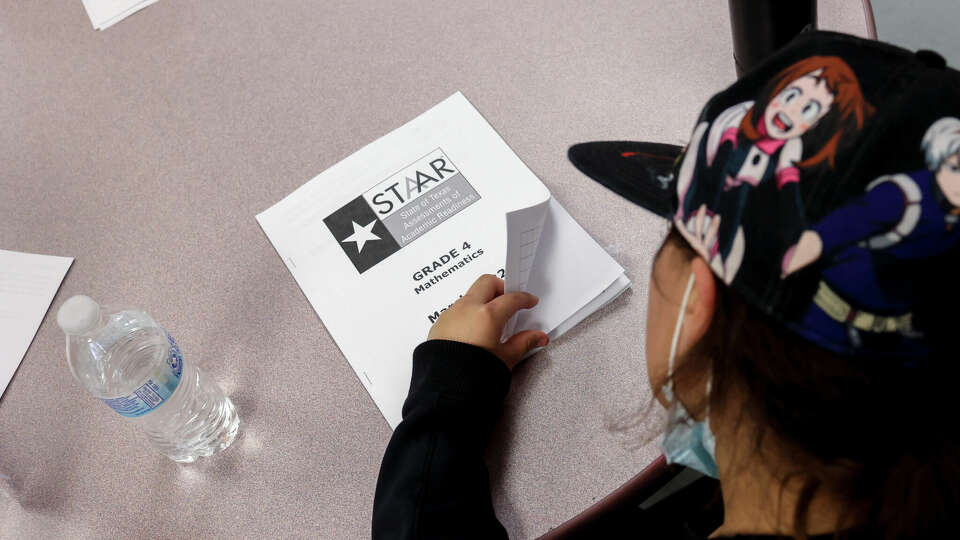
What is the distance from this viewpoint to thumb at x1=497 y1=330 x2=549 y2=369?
655mm

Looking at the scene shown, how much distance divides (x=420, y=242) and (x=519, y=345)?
0.55 ft

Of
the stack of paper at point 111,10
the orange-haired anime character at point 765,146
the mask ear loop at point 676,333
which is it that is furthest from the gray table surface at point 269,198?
the orange-haired anime character at point 765,146

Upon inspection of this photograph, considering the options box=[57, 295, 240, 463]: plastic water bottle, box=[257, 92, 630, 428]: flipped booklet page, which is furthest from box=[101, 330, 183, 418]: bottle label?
box=[257, 92, 630, 428]: flipped booklet page

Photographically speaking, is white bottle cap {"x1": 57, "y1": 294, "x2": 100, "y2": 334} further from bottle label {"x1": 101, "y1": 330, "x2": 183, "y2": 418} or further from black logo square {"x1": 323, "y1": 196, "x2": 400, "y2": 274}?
black logo square {"x1": 323, "y1": 196, "x2": 400, "y2": 274}

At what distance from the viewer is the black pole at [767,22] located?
0.67m

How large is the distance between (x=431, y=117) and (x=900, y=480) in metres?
0.60

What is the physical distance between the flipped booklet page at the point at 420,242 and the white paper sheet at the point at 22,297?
251 millimetres

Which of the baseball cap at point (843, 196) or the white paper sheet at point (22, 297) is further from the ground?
the white paper sheet at point (22, 297)

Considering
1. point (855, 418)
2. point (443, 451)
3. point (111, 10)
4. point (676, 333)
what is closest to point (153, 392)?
point (443, 451)

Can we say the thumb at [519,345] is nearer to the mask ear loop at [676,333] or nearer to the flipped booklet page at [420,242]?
the flipped booklet page at [420,242]

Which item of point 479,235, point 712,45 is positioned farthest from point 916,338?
point 712,45

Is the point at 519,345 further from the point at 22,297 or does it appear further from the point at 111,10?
the point at 111,10

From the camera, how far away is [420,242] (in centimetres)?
75

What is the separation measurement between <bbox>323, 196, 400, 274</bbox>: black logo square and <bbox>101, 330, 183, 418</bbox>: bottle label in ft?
0.66
